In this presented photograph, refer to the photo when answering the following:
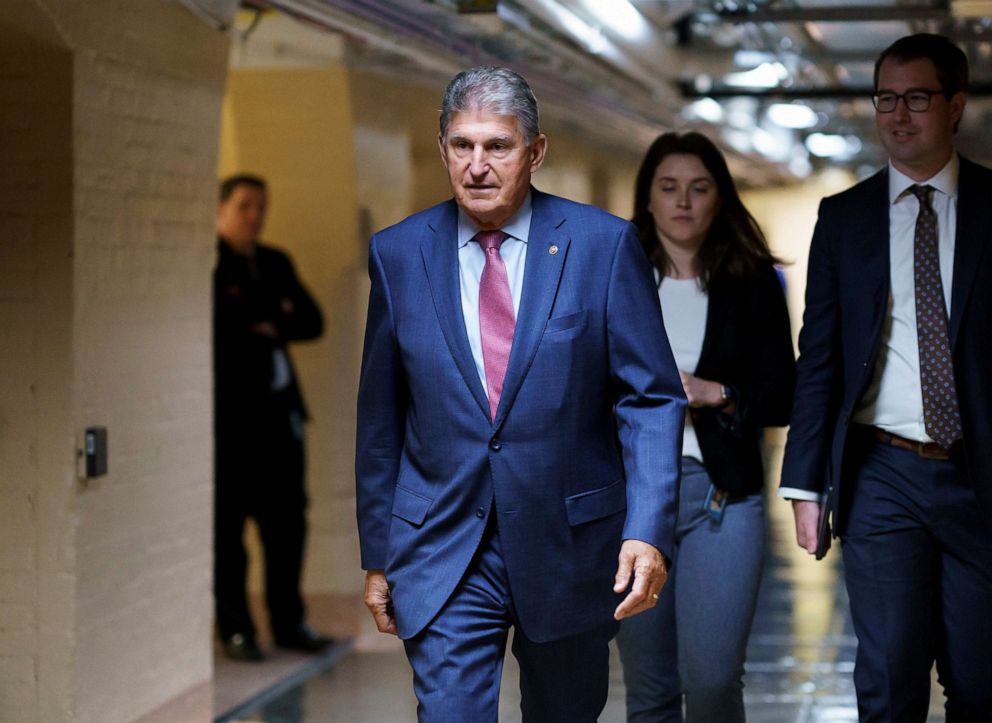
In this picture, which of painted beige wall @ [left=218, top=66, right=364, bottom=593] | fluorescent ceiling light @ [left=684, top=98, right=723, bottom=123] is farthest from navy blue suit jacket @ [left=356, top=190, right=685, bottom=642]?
fluorescent ceiling light @ [left=684, top=98, right=723, bottom=123]

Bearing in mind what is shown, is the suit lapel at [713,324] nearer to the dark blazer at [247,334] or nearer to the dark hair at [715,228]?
the dark hair at [715,228]

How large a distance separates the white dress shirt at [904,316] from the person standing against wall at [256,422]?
128 inches

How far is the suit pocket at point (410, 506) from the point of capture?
282cm

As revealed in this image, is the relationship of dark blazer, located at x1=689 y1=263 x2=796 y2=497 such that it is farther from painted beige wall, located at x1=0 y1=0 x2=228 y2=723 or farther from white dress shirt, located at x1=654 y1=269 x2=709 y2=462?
painted beige wall, located at x1=0 y1=0 x2=228 y2=723

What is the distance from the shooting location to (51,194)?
4328mm

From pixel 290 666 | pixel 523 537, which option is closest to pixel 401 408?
pixel 523 537

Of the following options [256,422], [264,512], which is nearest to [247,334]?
[256,422]

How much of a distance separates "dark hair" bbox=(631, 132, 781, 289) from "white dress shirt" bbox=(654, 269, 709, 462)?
38 millimetres

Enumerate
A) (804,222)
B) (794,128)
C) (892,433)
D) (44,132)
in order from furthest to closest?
(804,222), (794,128), (44,132), (892,433)

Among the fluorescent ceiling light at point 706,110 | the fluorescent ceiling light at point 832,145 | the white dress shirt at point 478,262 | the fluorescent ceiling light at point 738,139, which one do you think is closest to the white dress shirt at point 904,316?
the white dress shirt at point 478,262

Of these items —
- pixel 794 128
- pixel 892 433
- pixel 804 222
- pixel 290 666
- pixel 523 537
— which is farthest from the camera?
pixel 804 222

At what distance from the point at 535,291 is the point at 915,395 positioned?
0.94 metres

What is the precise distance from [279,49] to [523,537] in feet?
13.8

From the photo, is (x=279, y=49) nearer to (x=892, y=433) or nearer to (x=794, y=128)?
(x=892, y=433)
